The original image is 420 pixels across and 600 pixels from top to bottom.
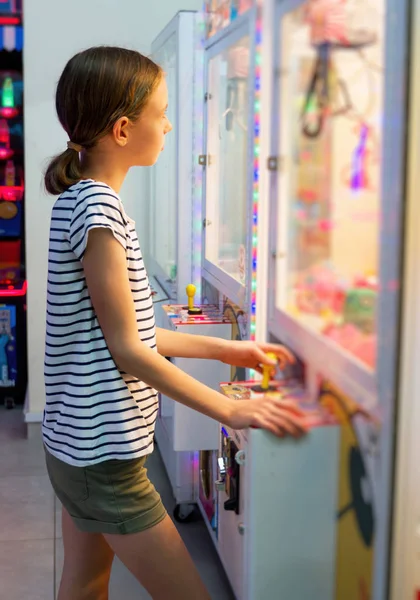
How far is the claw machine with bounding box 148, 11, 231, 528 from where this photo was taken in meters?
2.27

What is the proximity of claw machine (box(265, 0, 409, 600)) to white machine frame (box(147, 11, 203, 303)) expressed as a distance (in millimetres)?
1139

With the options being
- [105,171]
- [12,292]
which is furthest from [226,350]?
[12,292]

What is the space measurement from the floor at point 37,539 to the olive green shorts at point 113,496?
0.91 m

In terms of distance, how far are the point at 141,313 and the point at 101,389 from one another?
154 millimetres

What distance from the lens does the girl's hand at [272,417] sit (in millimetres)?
1237

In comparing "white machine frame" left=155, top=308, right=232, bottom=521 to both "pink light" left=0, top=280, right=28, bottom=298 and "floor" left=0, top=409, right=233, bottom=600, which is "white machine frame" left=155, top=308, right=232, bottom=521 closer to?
"floor" left=0, top=409, right=233, bottom=600

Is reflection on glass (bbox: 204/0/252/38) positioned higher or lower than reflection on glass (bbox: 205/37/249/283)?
higher

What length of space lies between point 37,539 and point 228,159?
1.37 metres

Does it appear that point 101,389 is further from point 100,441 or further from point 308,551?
point 308,551

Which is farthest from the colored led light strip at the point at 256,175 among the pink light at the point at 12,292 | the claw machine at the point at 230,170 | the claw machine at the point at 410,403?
the pink light at the point at 12,292

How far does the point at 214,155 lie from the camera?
2342 millimetres

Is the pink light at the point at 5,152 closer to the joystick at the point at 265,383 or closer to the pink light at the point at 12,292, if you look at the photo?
the pink light at the point at 12,292

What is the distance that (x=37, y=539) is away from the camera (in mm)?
2574

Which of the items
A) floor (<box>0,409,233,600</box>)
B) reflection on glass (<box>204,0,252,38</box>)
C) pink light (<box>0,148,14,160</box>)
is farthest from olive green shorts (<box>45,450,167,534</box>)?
pink light (<box>0,148,14,160</box>)
